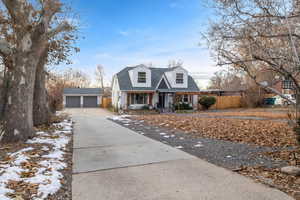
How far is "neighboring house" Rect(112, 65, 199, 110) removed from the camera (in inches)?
834

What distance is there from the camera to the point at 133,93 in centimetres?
2173

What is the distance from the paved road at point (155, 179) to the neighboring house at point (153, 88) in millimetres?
15756

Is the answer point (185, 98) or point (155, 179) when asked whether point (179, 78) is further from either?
point (155, 179)

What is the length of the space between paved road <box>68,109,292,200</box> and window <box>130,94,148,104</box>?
16327mm

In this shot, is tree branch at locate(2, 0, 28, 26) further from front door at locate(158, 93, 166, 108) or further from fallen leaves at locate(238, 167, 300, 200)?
front door at locate(158, 93, 166, 108)

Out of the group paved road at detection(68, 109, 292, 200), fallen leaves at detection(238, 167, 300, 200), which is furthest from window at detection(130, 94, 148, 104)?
fallen leaves at detection(238, 167, 300, 200)

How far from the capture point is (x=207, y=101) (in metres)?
23.3

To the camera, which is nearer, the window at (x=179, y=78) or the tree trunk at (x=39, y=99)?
the tree trunk at (x=39, y=99)

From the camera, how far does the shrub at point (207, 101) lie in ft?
76.4

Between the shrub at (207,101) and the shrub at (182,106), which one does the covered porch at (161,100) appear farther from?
the shrub at (207,101)

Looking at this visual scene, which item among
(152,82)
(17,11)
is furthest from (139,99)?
(17,11)

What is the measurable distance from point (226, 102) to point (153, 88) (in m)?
11.2

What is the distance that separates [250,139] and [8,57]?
9225 millimetres

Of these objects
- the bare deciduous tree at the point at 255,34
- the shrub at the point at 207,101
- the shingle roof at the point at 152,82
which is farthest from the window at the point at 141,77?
the bare deciduous tree at the point at 255,34
